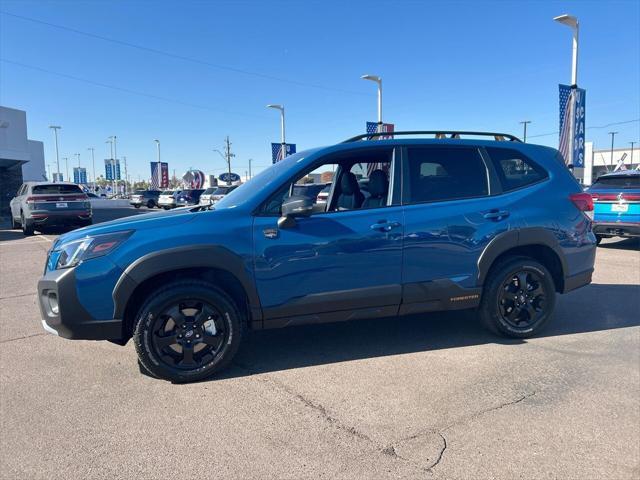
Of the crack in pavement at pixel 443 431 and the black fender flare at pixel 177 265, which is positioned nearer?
the crack in pavement at pixel 443 431

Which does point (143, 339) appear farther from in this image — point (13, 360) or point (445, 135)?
point (445, 135)

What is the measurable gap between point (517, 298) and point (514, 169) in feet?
4.12

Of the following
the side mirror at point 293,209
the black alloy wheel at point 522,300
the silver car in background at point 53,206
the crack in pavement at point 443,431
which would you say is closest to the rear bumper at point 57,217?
the silver car in background at point 53,206

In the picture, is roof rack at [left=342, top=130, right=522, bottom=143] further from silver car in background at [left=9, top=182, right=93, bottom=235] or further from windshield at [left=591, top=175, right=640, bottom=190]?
silver car in background at [left=9, top=182, right=93, bottom=235]

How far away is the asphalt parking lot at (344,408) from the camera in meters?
2.69

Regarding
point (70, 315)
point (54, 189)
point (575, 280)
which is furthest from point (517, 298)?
point (54, 189)

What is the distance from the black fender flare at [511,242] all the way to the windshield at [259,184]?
1857 millimetres

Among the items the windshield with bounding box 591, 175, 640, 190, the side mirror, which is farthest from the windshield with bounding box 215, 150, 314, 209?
the windshield with bounding box 591, 175, 640, 190

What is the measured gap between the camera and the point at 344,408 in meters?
3.31

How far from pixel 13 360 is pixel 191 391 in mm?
1894

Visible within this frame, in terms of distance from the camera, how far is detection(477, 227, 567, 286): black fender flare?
14.4ft

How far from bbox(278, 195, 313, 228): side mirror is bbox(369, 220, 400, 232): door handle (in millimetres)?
600

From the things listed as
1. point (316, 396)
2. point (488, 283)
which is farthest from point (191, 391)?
point (488, 283)

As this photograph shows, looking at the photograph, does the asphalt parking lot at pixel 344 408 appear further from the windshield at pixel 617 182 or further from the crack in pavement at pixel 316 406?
the windshield at pixel 617 182
